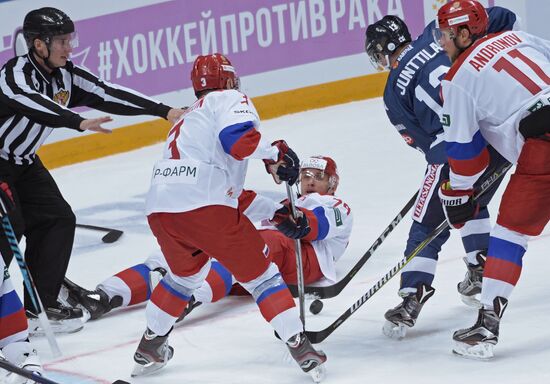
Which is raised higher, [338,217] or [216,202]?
[216,202]

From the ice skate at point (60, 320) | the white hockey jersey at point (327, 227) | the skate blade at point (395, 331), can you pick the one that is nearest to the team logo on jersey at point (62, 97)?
the ice skate at point (60, 320)

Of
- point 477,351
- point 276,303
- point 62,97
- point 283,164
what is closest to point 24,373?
point 276,303

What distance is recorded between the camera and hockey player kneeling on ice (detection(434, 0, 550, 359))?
12.8 ft

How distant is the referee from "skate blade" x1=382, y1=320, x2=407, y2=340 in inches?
46.2

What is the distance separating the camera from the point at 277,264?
495 centimetres

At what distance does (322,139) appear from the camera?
774 centimetres

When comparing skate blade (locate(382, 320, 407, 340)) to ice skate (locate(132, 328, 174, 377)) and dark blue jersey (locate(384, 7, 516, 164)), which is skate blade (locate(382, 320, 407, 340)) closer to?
dark blue jersey (locate(384, 7, 516, 164))

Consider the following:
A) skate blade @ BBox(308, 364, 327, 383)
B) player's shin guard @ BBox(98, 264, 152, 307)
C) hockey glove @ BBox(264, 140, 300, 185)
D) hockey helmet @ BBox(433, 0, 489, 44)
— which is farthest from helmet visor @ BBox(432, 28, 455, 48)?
player's shin guard @ BBox(98, 264, 152, 307)

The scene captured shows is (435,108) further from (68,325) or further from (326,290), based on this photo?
(68,325)

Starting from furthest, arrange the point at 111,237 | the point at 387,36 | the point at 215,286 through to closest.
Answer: the point at 111,237
the point at 215,286
the point at 387,36

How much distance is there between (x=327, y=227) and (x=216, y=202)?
3.69 ft

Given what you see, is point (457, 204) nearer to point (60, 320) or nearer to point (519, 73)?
point (519, 73)

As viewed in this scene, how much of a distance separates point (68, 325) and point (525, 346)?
1.83 metres

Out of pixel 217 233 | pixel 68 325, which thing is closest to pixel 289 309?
pixel 217 233
